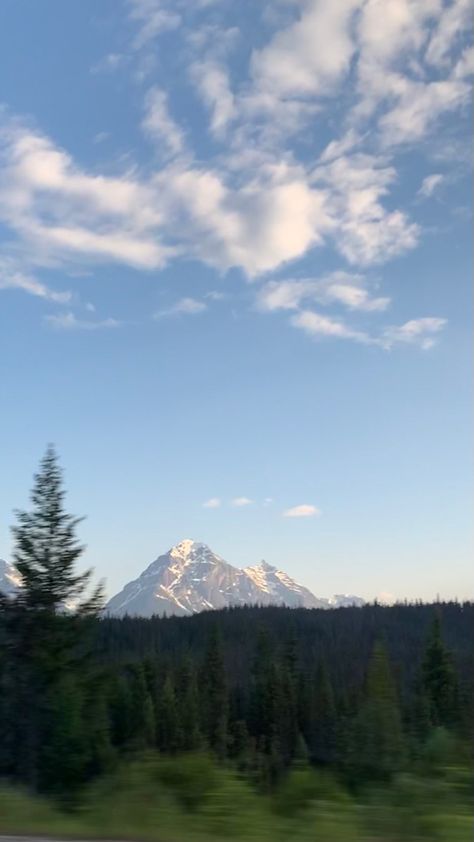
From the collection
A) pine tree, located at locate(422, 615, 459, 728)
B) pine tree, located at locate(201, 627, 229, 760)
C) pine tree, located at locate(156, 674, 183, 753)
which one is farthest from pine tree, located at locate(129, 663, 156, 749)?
pine tree, located at locate(422, 615, 459, 728)

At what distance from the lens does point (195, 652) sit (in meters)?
134

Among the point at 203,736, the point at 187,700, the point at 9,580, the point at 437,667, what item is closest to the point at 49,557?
the point at 9,580

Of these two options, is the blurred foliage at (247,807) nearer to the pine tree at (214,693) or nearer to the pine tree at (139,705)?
the pine tree at (139,705)

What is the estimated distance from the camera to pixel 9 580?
118ft

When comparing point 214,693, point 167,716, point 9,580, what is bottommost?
point 167,716

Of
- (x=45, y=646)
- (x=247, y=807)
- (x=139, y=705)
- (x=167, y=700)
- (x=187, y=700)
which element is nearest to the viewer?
(x=247, y=807)

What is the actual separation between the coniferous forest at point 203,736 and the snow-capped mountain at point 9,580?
392 millimetres

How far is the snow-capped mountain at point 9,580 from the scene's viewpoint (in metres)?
32.7

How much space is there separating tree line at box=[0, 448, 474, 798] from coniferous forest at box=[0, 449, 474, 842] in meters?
0.06

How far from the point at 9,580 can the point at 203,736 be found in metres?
17.9

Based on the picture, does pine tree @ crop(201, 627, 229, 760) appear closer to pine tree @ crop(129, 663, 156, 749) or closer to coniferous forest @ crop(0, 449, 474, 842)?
coniferous forest @ crop(0, 449, 474, 842)

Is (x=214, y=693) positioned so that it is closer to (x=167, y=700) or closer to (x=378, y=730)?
(x=167, y=700)

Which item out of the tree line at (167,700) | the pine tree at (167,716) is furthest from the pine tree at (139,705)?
the pine tree at (167,716)

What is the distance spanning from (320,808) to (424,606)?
178860 millimetres
